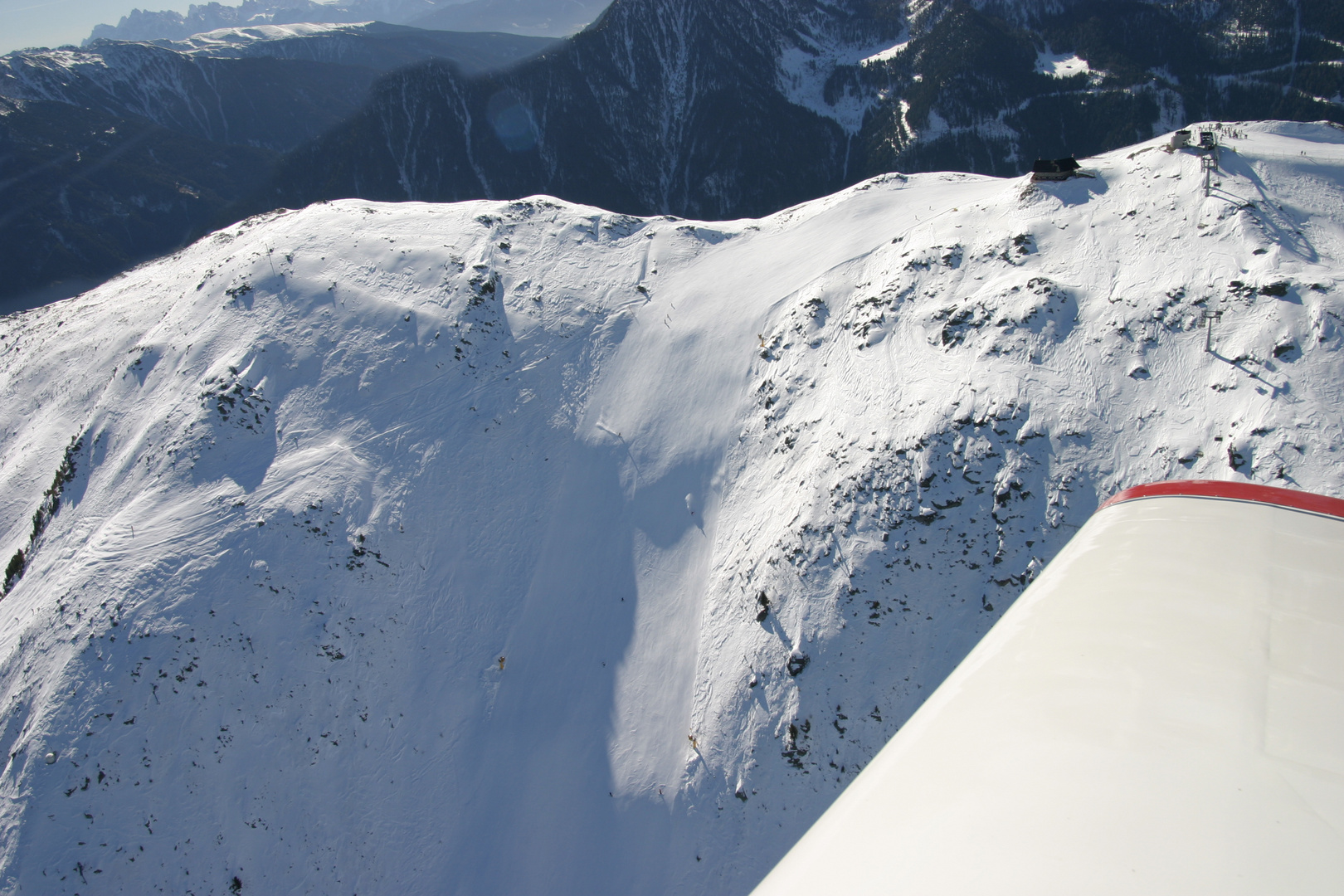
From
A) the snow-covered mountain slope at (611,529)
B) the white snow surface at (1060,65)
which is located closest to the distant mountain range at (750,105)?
the white snow surface at (1060,65)

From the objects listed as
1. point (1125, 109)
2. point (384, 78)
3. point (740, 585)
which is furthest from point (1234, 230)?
point (384, 78)

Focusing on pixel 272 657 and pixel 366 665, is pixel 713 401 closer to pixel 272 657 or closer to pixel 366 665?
pixel 366 665

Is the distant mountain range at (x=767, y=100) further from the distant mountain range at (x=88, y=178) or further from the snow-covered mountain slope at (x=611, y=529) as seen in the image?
the snow-covered mountain slope at (x=611, y=529)

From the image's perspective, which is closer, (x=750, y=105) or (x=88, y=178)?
(x=88, y=178)

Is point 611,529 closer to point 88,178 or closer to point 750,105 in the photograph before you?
point 750,105

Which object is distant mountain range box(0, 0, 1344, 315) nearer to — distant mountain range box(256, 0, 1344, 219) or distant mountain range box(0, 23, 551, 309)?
distant mountain range box(256, 0, 1344, 219)

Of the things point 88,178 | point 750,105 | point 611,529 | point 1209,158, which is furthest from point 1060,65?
point 88,178
